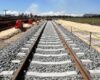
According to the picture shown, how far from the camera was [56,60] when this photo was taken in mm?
9852

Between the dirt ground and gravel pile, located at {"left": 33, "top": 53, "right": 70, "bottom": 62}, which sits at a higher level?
gravel pile, located at {"left": 33, "top": 53, "right": 70, "bottom": 62}

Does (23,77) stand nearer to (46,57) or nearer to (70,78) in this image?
(70,78)

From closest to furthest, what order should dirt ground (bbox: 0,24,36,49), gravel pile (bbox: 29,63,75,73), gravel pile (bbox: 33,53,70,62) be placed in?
gravel pile (bbox: 29,63,75,73), gravel pile (bbox: 33,53,70,62), dirt ground (bbox: 0,24,36,49)

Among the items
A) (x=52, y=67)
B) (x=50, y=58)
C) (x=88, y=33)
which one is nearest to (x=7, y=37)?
(x=88, y=33)

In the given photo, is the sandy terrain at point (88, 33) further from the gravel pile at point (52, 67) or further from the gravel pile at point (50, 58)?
the gravel pile at point (52, 67)

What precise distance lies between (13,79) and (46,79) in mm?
1017

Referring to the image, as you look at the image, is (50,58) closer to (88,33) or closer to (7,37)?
(7,37)

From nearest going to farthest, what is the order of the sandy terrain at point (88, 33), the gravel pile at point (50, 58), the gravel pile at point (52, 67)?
the gravel pile at point (52, 67) → the gravel pile at point (50, 58) → the sandy terrain at point (88, 33)

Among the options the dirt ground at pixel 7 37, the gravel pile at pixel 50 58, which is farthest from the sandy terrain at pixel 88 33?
the dirt ground at pixel 7 37

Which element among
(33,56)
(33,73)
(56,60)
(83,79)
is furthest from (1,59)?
(83,79)

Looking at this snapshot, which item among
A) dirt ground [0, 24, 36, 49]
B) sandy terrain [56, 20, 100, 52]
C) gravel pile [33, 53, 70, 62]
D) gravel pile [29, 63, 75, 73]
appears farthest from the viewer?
sandy terrain [56, 20, 100, 52]

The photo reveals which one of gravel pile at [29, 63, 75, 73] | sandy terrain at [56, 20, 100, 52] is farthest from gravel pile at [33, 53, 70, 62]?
sandy terrain at [56, 20, 100, 52]

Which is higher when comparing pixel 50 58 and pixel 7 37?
pixel 50 58

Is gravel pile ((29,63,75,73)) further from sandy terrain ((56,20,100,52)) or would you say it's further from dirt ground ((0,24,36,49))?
dirt ground ((0,24,36,49))
